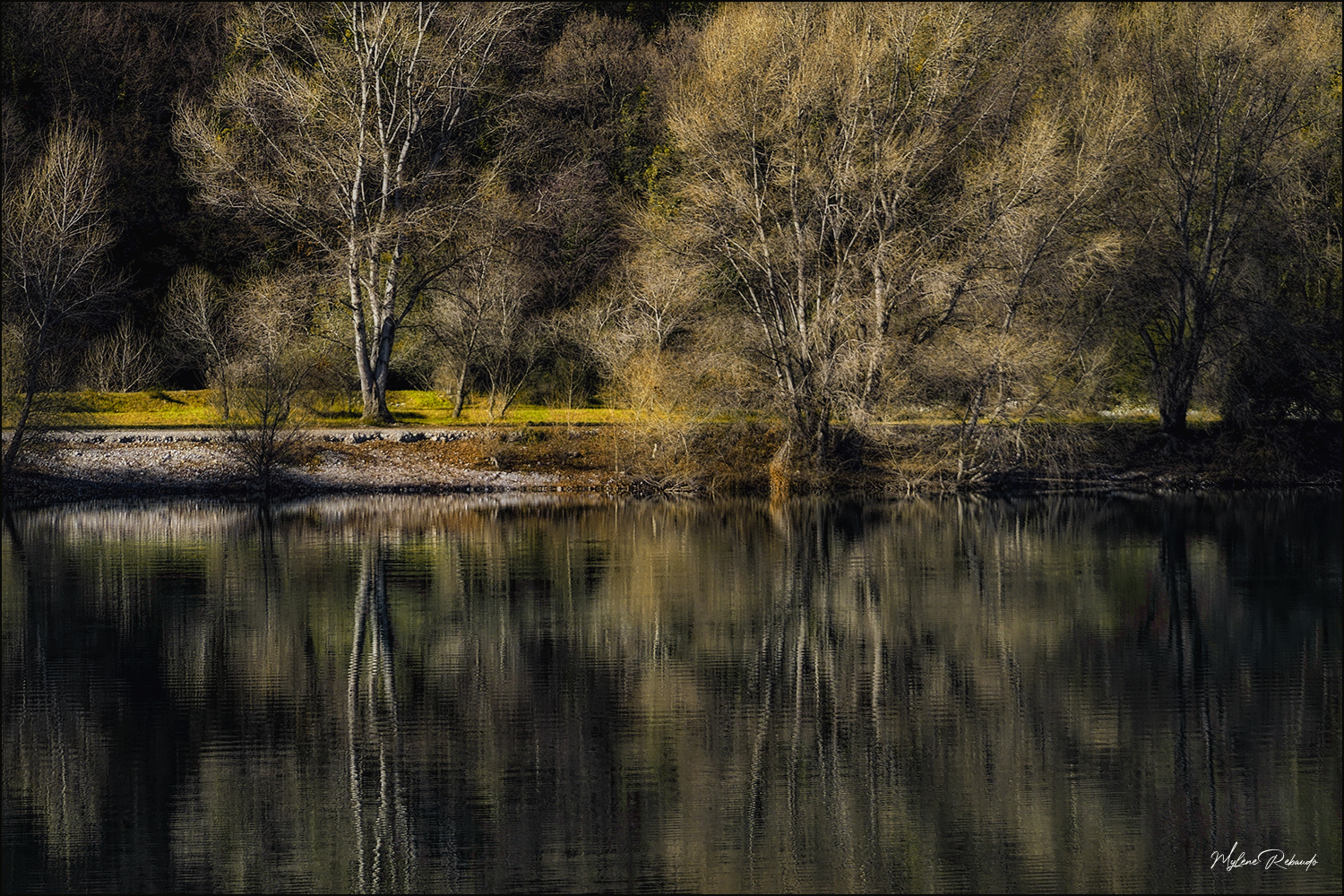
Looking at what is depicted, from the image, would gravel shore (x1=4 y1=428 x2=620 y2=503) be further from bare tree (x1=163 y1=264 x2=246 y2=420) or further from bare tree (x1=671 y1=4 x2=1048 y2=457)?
bare tree (x1=163 y1=264 x2=246 y2=420)

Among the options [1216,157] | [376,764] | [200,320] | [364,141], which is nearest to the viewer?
[376,764]

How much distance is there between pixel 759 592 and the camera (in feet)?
67.6

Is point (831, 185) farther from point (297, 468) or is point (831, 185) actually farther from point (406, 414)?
point (406, 414)

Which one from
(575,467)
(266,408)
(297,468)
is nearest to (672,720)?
(266,408)

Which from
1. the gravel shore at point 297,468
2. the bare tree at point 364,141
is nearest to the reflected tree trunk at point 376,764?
the gravel shore at point 297,468

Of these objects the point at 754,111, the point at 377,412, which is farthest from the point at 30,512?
the point at 754,111

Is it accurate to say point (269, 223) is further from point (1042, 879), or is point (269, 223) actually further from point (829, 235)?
point (1042, 879)

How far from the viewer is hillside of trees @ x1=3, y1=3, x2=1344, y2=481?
36094mm

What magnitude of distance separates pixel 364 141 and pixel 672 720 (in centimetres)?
3493

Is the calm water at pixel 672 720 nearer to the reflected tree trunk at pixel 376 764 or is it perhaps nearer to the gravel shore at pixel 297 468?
the reflected tree trunk at pixel 376 764

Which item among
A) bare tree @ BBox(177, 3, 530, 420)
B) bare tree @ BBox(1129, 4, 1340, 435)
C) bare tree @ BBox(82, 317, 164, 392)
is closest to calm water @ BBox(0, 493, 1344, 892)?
bare tree @ BBox(1129, 4, 1340, 435)
